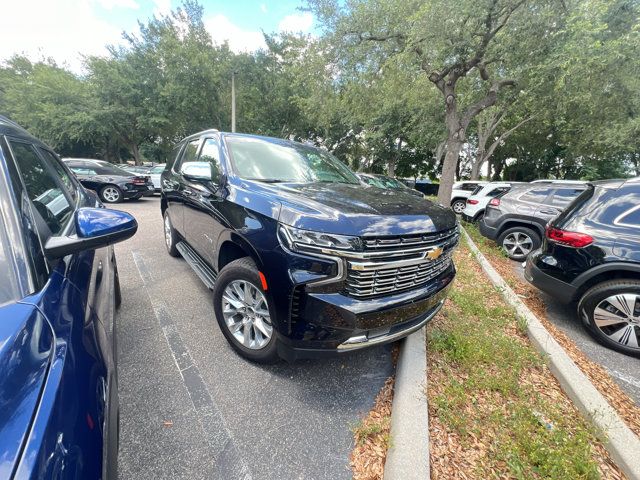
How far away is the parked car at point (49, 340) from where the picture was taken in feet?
Answer: 2.47

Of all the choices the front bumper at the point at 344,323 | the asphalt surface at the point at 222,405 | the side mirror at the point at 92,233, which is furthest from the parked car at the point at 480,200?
the side mirror at the point at 92,233

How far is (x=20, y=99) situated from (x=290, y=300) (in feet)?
109

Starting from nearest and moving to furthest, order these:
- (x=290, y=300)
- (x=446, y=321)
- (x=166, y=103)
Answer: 1. (x=290, y=300)
2. (x=446, y=321)
3. (x=166, y=103)

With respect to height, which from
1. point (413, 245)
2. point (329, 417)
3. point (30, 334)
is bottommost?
point (329, 417)

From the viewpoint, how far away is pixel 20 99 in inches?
904

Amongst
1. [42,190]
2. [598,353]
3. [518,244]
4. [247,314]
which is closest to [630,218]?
[598,353]

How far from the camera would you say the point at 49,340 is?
972 millimetres

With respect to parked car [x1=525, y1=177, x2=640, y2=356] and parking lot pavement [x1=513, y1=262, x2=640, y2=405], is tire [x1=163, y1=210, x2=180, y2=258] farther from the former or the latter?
parking lot pavement [x1=513, y1=262, x2=640, y2=405]

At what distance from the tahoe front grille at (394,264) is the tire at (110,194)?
11.3 meters

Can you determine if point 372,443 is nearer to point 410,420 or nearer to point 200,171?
point 410,420

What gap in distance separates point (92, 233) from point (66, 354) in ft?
1.94

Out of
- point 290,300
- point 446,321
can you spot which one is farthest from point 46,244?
point 446,321

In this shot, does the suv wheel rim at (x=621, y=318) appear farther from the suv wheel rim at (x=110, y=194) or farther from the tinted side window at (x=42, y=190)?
the suv wheel rim at (x=110, y=194)

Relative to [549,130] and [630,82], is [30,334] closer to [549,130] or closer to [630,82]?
[630,82]
